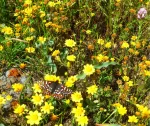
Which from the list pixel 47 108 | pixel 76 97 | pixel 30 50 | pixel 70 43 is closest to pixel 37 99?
pixel 47 108

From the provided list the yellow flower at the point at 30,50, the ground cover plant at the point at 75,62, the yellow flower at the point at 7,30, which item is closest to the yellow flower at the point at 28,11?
the ground cover plant at the point at 75,62

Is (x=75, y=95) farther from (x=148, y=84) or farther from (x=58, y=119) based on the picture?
(x=148, y=84)

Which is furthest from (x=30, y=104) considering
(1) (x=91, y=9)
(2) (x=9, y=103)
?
(1) (x=91, y=9)

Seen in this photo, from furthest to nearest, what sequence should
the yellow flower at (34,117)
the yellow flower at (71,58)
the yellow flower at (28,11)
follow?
the yellow flower at (28,11), the yellow flower at (71,58), the yellow flower at (34,117)

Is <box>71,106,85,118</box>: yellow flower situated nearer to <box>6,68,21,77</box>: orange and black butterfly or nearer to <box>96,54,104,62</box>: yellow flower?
<box>96,54,104,62</box>: yellow flower

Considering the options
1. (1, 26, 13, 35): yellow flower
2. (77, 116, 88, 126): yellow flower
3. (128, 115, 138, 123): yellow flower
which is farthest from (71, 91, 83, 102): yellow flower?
(1, 26, 13, 35): yellow flower

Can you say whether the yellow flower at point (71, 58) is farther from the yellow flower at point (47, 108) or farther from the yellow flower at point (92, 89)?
the yellow flower at point (47, 108)

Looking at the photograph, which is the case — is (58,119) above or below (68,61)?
below

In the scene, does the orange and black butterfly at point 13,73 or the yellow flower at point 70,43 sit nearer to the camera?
the orange and black butterfly at point 13,73
